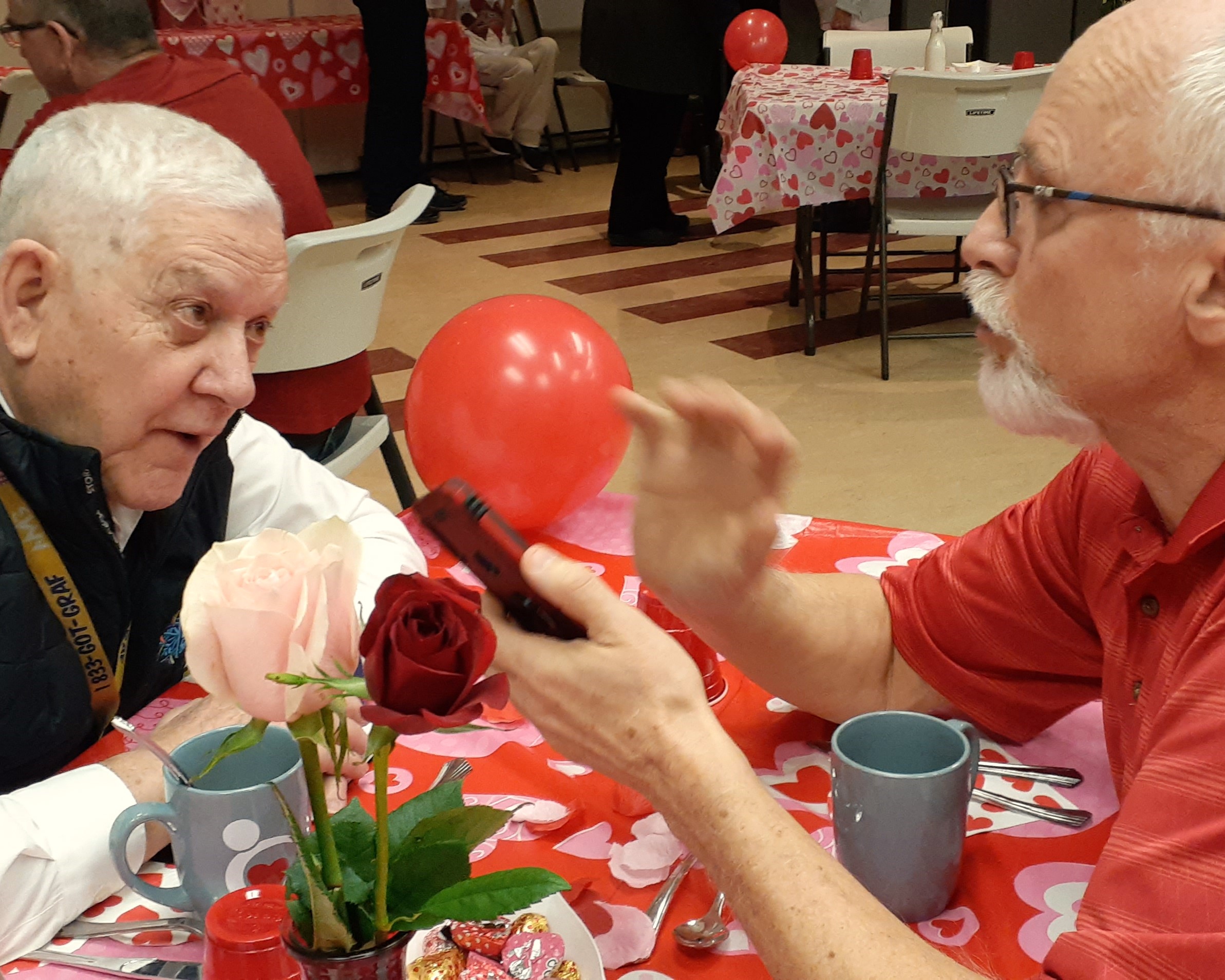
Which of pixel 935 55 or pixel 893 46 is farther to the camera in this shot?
pixel 893 46

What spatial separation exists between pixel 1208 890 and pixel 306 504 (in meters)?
1.08

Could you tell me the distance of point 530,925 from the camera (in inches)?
32.4

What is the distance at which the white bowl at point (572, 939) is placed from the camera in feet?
2.65

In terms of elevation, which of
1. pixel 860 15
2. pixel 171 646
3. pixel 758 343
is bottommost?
pixel 758 343

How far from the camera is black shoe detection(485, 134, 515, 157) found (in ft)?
27.8

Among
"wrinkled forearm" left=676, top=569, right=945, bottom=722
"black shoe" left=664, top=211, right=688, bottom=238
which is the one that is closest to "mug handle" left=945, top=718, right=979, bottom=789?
"wrinkled forearm" left=676, top=569, right=945, bottom=722

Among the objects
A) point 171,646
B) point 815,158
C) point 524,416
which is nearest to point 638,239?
point 815,158

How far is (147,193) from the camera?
113 centimetres

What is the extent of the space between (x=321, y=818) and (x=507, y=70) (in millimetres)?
7695

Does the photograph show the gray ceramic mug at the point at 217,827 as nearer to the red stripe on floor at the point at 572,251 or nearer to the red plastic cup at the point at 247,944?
the red plastic cup at the point at 247,944

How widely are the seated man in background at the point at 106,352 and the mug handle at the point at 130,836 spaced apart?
170 millimetres

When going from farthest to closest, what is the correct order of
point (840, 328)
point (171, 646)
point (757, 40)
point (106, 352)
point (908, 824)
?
point (757, 40) → point (840, 328) → point (171, 646) → point (106, 352) → point (908, 824)

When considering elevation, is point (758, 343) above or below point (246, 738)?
below

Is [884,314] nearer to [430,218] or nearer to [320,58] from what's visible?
[430,218]
